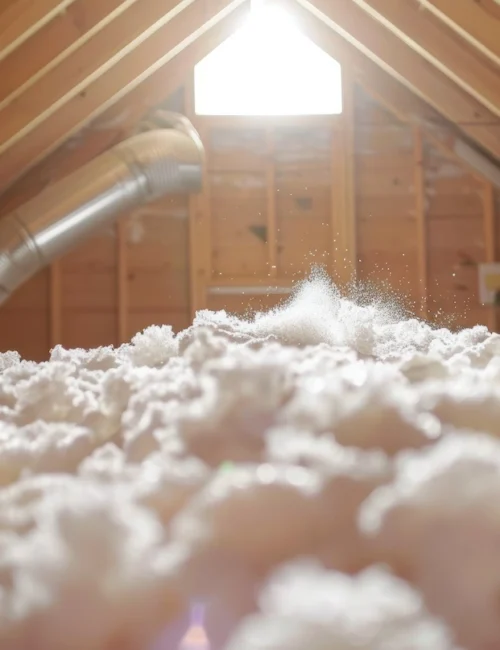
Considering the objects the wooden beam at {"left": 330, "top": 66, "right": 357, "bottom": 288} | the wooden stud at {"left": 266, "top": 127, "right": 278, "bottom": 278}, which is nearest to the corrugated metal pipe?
the wooden stud at {"left": 266, "top": 127, "right": 278, "bottom": 278}

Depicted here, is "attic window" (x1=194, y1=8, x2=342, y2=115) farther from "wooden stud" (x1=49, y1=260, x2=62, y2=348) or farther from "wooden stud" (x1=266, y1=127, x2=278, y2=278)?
"wooden stud" (x1=49, y1=260, x2=62, y2=348)

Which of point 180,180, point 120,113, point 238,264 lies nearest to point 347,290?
point 238,264

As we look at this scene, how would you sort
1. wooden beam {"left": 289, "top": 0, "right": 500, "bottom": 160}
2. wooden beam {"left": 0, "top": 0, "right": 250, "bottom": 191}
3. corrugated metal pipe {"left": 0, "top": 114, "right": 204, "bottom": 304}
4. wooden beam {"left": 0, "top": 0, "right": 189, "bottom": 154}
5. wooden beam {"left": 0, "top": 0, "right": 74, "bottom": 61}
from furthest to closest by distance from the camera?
wooden beam {"left": 289, "top": 0, "right": 500, "bottom": 160} < wooden beam {"left": 0, "top": 0, "right": 250, "bottom": 191} < corrugated metal pipe {"left": 0, "top": 114, "right": 204, "bottom": 304} < wooden beam {"left": 0, "top": 0, "right": 189, "bottom": 154} < wooden beam {"left": 0, "top": 0, "right": 74, "bottom": 61}

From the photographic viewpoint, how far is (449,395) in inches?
17.9

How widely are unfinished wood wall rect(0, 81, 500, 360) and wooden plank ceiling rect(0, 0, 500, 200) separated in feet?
0.81

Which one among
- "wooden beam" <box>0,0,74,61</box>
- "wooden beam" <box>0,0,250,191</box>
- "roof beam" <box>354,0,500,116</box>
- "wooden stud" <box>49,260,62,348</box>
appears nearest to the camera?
"wooden beam" <box>0,0,74,61</box>

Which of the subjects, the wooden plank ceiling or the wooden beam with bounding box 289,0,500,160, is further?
the wooden beam with bounding box 289,0,500,160

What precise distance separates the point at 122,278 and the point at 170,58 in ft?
4.02

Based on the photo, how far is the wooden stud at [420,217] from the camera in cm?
403

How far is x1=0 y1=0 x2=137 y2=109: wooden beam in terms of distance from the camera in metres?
2.82

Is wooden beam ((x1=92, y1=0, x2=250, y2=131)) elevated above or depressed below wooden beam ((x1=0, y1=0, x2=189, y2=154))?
above

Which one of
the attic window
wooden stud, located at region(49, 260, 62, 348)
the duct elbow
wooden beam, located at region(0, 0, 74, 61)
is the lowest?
wooden stud, located at region(49, 260, 62, 348)

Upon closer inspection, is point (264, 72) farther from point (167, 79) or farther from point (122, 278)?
point (122, 278)

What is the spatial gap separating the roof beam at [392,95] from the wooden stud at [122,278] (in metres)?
1.50
